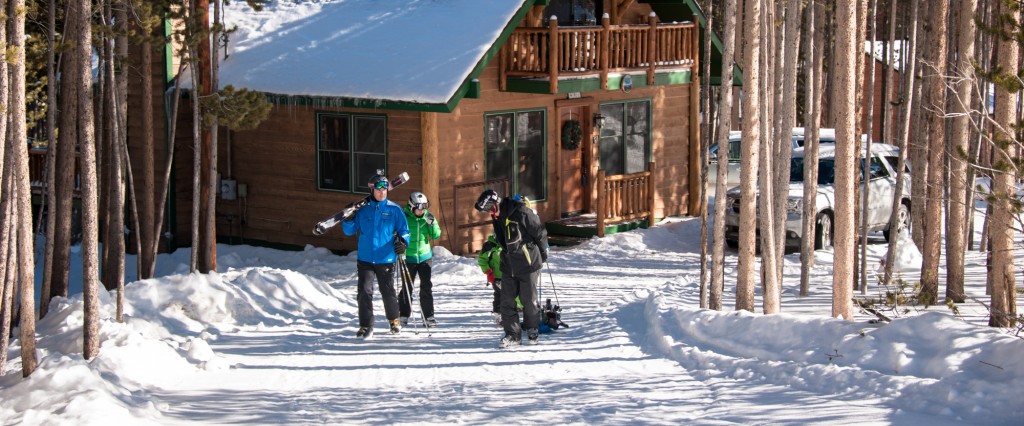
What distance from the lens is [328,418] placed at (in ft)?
27.2

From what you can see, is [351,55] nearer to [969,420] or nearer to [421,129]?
[421,129]

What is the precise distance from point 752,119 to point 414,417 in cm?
509

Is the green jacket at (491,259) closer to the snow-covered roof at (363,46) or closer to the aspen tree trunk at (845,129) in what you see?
the aspen tree trunk at (845,129)

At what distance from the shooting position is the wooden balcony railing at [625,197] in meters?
19.3

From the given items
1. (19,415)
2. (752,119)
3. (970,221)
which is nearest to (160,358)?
(19,415)

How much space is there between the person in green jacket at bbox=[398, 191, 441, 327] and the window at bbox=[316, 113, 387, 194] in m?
6.20

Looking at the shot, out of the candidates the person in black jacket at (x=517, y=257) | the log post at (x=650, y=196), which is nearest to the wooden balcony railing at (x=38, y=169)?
the log post at (x=650, y=196)

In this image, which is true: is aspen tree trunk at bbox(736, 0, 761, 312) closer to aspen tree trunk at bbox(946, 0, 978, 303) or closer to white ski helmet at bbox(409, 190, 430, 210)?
aspen tree trunk at bbox(946, 0, 978, 303)

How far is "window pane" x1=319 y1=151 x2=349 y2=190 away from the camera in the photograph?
18734 millimetres

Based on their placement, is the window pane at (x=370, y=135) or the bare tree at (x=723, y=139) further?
the window pane at (x=370, y=135)

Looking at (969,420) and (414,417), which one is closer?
(969,420)

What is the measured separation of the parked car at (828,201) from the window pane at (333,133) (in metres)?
6.27

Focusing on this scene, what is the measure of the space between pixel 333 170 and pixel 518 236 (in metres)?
8.76

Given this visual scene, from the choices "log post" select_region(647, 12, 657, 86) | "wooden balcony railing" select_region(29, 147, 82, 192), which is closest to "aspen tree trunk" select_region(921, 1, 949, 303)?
"log post" select_region(647, 12, 657, 86)
